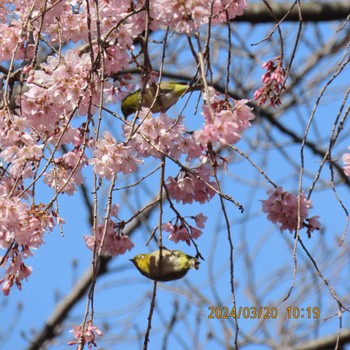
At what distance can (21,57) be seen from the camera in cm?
195

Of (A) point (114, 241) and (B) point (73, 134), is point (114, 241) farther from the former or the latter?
(B) point (73, 134)

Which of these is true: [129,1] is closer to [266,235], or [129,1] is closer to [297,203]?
[297,203]

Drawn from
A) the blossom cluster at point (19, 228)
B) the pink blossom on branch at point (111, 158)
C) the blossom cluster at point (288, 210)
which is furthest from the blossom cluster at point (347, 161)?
the blossom cluster at point (19, 228)

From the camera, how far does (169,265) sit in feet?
5.42

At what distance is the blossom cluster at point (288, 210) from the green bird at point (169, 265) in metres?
0.22

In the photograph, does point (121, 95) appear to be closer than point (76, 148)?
No

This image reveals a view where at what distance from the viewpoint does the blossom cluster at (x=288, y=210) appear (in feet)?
5.60

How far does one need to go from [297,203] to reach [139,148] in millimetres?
389

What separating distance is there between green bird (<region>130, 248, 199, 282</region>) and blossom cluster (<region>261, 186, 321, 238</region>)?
8.7 inches

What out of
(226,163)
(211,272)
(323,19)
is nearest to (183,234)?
(226,163)

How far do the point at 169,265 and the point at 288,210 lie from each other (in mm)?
312

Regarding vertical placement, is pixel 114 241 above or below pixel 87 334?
above

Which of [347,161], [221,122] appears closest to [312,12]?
[347,161]

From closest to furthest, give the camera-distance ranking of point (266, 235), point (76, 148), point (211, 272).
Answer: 1. point (76, 148)
2. point (211, 272)
3. point (266, 235)
